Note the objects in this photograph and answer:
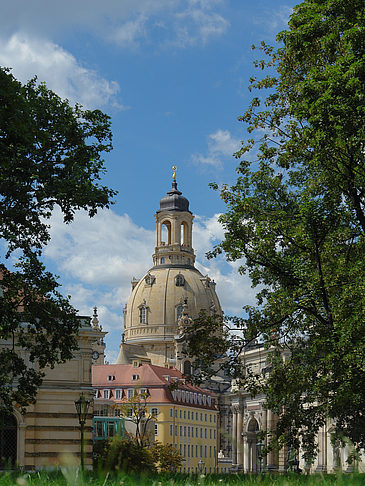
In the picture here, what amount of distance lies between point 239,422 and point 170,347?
4914cm

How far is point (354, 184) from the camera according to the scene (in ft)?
65.8

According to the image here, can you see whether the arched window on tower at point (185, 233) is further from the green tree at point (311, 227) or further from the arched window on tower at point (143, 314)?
the green tree at point (311, 227)

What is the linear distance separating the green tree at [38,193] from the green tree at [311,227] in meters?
4.58

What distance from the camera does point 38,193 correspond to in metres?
20.2

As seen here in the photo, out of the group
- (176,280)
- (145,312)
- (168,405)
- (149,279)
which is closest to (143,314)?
(145,312)

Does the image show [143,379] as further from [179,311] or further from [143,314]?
[143,314]

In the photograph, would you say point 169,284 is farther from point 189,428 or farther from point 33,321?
point 33,321

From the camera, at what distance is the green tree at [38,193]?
19.6 metres

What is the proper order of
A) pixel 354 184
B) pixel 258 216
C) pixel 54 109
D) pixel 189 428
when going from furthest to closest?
pixel 189 428 < pixel 258 216 < pixel 54 109 < pixel 354 184

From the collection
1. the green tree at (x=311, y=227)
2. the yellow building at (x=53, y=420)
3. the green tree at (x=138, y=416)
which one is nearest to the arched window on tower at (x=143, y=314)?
the green tree at (x=138, y=416)

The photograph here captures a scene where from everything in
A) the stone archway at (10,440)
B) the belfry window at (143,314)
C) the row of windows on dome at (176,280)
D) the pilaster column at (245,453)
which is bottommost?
the pilaster column at (245,453)

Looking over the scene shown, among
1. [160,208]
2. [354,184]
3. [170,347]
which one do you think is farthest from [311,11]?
[160,208]

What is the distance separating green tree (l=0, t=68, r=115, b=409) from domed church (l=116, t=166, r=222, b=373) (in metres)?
110

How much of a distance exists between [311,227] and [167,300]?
12316cm
